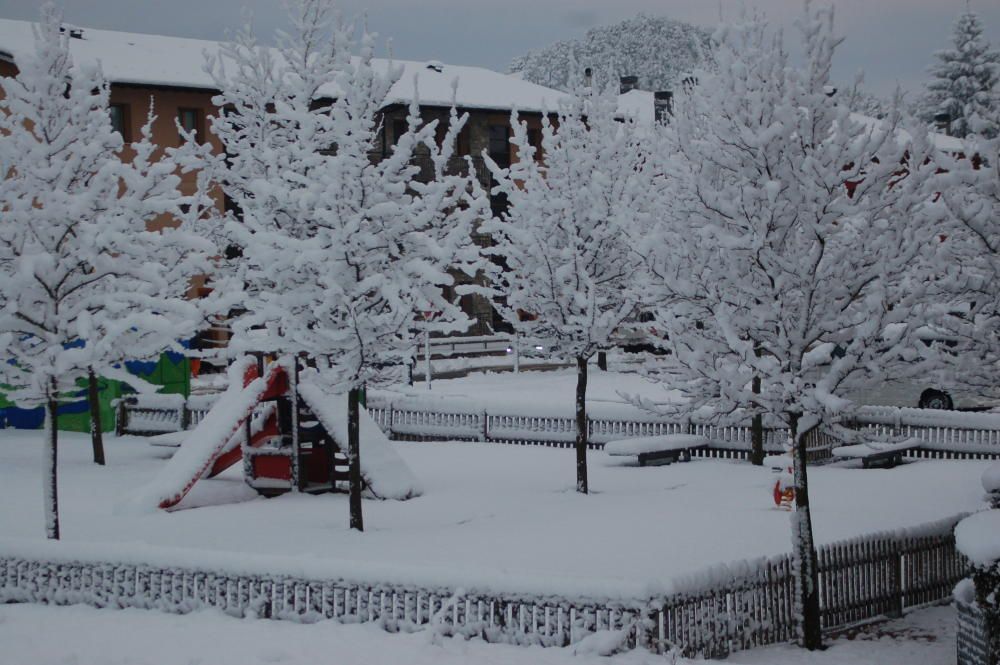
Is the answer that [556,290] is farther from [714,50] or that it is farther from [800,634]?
[800,634]

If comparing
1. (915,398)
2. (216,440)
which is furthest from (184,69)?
(915,398)

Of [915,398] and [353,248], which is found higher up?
[353,248]

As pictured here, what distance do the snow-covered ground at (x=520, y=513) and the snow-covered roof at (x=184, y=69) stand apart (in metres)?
21.1

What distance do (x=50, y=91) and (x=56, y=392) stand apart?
4098 mm

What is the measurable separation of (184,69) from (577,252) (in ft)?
106

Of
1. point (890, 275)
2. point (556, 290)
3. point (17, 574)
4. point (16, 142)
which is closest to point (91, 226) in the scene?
point (16, 142)

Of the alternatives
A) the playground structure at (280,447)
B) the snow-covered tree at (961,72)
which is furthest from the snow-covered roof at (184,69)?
the snow-covered tree at (961,72)

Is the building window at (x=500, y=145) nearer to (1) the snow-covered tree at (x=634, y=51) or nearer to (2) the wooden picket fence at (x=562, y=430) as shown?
(2) the wooden picket fence at (x=562, y=430)

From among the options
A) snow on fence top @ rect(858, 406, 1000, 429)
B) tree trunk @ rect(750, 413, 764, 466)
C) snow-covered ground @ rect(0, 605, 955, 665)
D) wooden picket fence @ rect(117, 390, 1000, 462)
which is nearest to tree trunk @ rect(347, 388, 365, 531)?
snow-covered ground @ rect(0, 605, 955, 665)

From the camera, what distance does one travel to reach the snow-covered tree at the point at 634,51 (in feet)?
396

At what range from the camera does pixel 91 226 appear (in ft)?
45.2

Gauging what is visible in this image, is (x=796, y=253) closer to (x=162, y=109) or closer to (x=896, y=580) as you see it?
(x=896, y=580)

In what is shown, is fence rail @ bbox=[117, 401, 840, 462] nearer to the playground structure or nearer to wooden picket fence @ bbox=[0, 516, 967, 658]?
the playground structure

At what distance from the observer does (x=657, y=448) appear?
22.7 metres
